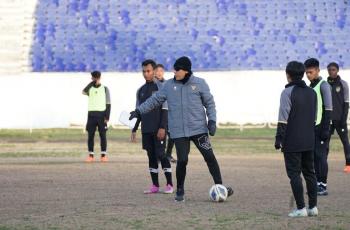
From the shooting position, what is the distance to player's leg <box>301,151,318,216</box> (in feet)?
40.0

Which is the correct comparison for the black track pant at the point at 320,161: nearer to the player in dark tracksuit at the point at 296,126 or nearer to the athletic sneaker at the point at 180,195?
the athletic sneaker at the point at 180,195

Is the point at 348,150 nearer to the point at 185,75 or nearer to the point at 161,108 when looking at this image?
the point at 161,108

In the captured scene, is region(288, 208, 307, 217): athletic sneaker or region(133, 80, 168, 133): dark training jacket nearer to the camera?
region(288, 208, 307, 217): athletic sneaker

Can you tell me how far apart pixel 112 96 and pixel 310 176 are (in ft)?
106

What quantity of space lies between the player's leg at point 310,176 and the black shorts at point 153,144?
12.0 ft

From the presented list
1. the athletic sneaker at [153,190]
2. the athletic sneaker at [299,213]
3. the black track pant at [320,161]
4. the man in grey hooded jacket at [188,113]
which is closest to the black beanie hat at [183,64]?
the man in grey hooded jacket at [188,113]

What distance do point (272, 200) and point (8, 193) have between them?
13.3ft

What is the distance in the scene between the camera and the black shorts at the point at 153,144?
15.5 metres

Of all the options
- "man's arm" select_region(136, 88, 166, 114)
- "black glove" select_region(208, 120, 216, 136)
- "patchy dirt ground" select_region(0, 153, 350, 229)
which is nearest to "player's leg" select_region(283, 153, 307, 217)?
"patchy dirt ground" select_region(0, 153, 350, 229)

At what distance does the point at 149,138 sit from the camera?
51.2 ft

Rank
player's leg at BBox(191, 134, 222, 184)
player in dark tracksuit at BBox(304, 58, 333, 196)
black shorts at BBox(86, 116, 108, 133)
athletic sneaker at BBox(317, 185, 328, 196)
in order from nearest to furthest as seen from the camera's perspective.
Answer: player's leg at BBox(191, 134, 222, 184) → player in dark tracksuit at BBox(304, 58, 333, 196) → athletic sneaker at BBox(317, 185, 328, 196) → black shorts at BBox(86, 116, 108, 133)

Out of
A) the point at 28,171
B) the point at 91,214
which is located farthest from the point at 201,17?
the point at 91,214

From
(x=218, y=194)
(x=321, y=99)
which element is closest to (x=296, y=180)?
(x=218, y=194)

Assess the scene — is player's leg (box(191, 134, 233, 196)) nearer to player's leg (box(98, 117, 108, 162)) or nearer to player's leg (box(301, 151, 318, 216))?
player's leg (box(301, 151, 318, 216))
